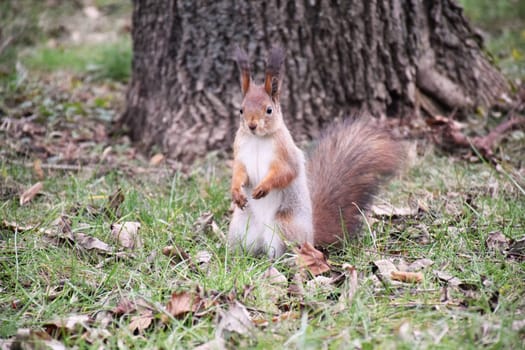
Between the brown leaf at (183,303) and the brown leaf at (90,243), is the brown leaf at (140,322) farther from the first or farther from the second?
the brown leaf at (90,243)

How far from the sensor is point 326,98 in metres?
3.88

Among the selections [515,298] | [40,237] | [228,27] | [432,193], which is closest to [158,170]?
[228,27]

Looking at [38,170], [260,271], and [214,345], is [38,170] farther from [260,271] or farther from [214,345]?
[214,345]

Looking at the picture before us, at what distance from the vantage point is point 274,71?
2.48 m

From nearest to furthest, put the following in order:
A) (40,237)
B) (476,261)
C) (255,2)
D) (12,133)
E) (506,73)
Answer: (476,261) < (40,237) < (255,2) < (12,133) < (506,73)

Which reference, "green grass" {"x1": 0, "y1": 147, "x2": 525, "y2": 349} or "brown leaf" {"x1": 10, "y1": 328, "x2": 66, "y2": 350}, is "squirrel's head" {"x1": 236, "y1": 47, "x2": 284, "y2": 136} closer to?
"green grass" {"x1": 0, "y1": 147, "x2": 525, "y2": 349}

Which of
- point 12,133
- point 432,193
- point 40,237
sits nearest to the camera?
point 40,237

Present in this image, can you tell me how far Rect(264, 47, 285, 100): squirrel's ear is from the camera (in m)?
2.43

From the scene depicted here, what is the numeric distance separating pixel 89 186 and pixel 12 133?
97 centimetres

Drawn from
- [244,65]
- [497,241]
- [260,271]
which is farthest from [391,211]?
[244,65]

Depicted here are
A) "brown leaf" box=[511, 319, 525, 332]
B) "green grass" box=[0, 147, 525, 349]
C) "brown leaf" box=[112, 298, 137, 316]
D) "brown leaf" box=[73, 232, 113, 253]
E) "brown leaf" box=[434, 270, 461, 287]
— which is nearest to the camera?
"brown leaf" box=[511, 319, 525, 332]

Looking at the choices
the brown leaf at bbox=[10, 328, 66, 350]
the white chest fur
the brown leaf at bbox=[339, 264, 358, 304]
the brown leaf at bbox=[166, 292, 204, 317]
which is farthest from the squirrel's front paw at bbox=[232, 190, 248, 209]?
the brown leaf at bbox=[10, 328, 66, 350]

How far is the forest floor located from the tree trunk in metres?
0.24

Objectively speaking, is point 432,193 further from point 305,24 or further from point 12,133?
point 12,133
